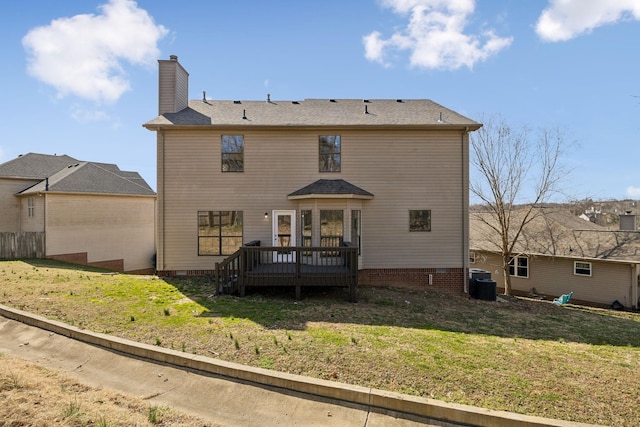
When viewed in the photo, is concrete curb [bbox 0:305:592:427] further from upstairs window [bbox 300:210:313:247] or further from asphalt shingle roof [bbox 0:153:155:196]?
asphalt shingle roof [bbox 0:153:155:196]

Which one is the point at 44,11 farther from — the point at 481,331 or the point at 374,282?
the point at 481,331

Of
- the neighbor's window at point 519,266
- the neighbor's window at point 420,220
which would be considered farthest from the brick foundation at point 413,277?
the neighbor's window at point 519,266

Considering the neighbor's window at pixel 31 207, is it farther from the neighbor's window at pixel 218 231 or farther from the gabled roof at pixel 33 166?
the neighbor's window at pixel 218 231

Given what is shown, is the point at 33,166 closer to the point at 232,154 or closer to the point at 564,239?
the point at 232,154

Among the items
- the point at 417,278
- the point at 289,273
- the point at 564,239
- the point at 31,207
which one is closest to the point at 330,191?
the point at 289,273

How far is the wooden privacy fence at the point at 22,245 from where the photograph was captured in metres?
17.6

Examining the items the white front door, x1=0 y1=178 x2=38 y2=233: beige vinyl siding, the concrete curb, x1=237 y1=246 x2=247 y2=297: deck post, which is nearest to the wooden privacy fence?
x1=0 y1=178 x2=38 y2=233: beige vinyl siding

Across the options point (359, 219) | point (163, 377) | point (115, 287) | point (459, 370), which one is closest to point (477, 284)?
point (359, 219)

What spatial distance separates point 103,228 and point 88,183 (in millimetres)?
2994

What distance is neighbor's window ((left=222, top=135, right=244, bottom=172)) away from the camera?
1266 cm

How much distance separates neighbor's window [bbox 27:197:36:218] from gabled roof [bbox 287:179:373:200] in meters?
17.4

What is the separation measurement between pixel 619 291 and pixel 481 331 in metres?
13.9

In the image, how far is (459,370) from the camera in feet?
16.9

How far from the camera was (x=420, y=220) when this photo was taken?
508 inches
